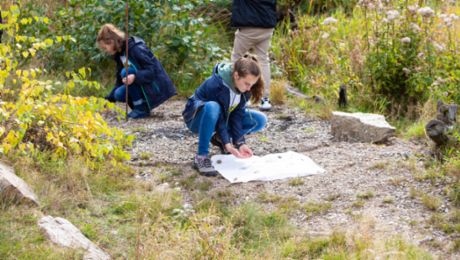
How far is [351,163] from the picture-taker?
241 inches

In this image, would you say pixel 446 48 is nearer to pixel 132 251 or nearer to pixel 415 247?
pixel 415 247

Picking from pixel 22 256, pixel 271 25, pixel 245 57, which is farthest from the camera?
pixel 271 25

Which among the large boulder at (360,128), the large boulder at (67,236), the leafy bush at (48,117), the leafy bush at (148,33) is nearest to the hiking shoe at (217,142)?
the leafy bush at (48,117)

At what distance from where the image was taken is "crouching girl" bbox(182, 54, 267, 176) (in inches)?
230

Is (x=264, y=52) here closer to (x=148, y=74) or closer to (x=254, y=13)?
(x=254, y=13)

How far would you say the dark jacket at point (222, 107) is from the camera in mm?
6016

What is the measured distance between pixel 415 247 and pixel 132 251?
1.67m

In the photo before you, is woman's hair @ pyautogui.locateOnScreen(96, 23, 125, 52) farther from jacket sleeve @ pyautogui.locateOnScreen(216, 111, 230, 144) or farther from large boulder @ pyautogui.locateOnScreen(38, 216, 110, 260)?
large boulder @ pyautogui.locateOnScreen(38, 216, 110, 260)

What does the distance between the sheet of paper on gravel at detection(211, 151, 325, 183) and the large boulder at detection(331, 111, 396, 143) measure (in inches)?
28.2

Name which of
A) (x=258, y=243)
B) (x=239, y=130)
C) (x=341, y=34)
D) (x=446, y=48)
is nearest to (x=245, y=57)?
(x=239, y=130)

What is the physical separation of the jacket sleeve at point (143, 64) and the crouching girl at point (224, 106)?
1347mm

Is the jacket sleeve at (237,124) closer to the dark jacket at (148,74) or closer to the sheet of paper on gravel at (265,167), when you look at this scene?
the sheet of paper on gravel at (265,167)

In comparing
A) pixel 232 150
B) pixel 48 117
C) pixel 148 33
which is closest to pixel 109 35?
pixel 148 33

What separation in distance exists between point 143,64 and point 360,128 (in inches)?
86.2
